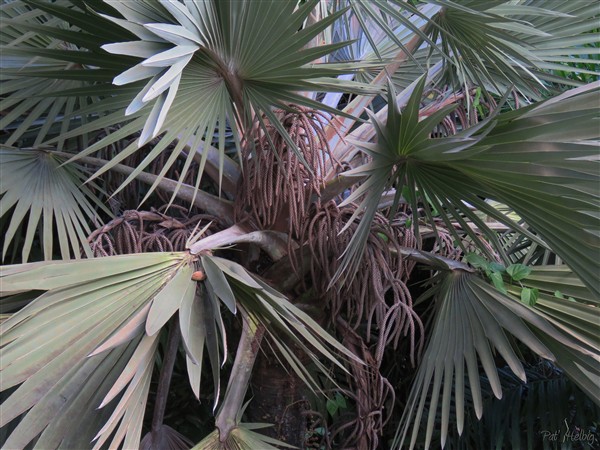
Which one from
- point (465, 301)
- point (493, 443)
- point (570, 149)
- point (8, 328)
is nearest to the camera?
point (8, 328)

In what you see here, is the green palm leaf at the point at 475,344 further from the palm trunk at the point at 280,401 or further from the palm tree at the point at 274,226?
the palm trunk at the point at 280,401

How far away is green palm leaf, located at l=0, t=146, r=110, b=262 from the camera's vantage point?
3.88ft

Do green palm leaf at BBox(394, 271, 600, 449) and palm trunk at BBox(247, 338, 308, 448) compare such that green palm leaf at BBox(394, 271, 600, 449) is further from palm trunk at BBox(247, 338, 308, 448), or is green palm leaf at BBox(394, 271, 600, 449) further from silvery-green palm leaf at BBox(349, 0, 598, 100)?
silvery-green palm leaf at BBox(349, 0, 598, 100)

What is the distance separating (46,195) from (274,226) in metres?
0.55

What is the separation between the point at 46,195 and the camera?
1.27 meters

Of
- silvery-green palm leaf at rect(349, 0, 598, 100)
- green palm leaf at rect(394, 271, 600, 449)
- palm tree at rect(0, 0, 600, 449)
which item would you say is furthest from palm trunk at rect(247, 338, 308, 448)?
silvery-green palm leaf at rect(349, 0, 598, 100)

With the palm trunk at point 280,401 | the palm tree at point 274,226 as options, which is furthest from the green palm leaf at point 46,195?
the palm trunk at point 280,401

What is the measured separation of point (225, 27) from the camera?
0.96 metres

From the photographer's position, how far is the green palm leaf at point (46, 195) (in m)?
1.18

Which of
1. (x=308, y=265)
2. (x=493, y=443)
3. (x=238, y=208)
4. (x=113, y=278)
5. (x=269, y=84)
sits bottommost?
(x=493, y=443)

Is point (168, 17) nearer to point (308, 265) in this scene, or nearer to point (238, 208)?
point (238, 208)

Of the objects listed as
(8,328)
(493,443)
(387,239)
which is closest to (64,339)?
(8,328)

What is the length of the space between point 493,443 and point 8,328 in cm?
139

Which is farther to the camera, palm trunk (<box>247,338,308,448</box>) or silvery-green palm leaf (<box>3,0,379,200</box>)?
palm trunk (<box>247,338,308,448</box>)
